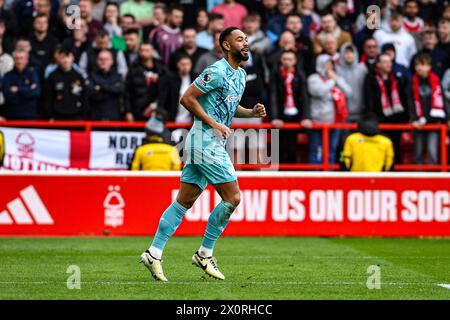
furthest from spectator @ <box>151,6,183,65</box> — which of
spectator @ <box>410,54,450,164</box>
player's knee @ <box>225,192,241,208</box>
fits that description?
player's knee @ <box>225,192,241,208</box>

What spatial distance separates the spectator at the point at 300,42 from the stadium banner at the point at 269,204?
2.92 metres

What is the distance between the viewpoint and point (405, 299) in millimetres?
9219

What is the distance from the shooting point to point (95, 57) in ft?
60.8

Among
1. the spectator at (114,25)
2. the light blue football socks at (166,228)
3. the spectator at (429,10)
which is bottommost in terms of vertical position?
the light blue football socks at (166,228)

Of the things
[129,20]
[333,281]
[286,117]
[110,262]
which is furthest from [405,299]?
[129,20]

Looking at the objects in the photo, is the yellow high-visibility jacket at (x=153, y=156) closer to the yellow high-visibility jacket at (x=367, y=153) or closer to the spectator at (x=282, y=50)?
the spectator at (x=282, y=50)

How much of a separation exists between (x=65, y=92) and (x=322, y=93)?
14.0 ft

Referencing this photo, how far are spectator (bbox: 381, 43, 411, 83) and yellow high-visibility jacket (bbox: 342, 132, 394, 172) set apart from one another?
61.5 inches

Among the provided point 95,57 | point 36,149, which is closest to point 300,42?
point 95,57

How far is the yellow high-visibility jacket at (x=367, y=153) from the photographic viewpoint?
1736 cm

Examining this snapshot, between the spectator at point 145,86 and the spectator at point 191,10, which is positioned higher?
the spectator at point 191,10

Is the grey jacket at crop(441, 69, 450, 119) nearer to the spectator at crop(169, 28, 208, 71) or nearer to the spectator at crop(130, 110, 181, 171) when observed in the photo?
the spectator at crop(169, 28, 208, 71)

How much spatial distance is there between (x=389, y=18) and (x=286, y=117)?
3.07 meters

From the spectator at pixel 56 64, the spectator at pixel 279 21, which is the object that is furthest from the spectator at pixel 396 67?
the spectator at pixel 56 64
